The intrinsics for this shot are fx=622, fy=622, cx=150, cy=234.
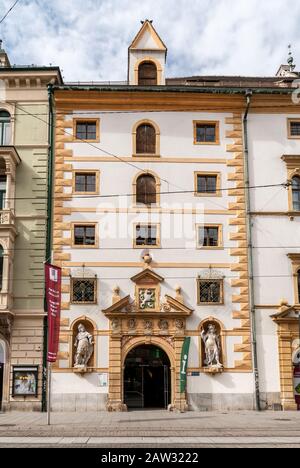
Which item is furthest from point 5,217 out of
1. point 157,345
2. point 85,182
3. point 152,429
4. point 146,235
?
point 152,429

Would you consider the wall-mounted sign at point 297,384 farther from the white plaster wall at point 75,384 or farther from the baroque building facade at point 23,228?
the baroque building facade at point 23,228

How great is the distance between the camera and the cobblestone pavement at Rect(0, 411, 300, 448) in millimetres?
19891

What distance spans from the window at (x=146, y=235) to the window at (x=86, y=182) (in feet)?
11.0

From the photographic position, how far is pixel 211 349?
1309 inches

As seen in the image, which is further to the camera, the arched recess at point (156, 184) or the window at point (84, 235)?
the arched recess at point (156, 184)

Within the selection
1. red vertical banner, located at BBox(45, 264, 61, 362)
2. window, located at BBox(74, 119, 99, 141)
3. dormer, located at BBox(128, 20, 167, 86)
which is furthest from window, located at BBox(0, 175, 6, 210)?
dormer, located at BBox(128, 20, 167, 86)

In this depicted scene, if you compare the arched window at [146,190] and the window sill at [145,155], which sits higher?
the window sill at [145,155]

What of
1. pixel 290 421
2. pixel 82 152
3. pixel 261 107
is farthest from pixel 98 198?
pixel 290 421

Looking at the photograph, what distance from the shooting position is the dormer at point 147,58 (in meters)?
37.6

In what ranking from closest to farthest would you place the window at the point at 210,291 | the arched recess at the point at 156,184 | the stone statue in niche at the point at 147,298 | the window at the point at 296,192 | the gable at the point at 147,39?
the stone statue in niche at the point at 147,298
the window at the point at 210,291
the arched recess at the point at 156,184
the window at the point at 296,192
the gable at the point at 147,39

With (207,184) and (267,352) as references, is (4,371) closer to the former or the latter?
(267,352)

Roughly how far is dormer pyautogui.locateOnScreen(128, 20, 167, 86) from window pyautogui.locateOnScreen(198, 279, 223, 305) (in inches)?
486

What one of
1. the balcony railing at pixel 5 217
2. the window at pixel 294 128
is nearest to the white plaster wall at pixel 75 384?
the balcony railing at pixel 5 217
